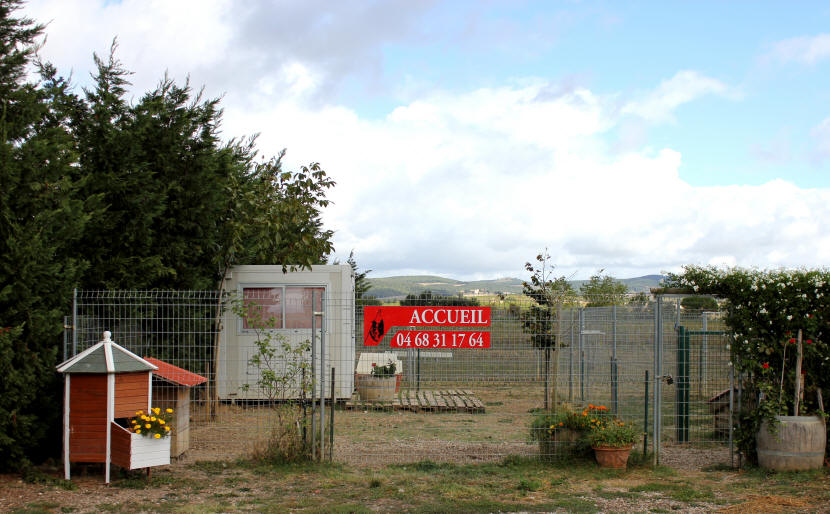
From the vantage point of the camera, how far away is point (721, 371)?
8.64m

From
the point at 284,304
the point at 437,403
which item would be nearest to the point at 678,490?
the point at 437,403

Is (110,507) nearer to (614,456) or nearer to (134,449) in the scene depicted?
(134,449)

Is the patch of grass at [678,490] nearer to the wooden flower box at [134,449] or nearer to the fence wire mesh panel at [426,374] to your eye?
the fence wire mesh panel at [426,374]

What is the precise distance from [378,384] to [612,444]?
4.73 m

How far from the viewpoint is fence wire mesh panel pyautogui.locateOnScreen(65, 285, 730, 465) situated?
26.5 ft

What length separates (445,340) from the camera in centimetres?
801

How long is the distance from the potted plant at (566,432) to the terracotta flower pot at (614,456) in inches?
8.7

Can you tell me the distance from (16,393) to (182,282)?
12.5 ft

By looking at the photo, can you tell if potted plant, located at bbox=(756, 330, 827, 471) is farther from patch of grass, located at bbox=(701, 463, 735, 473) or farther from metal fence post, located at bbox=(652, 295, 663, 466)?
metal fence post, located at bbox=(652, 295, 663, 466)

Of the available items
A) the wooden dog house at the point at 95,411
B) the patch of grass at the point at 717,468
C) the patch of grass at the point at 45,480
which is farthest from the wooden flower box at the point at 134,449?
the patch of grass at the point at 717,468

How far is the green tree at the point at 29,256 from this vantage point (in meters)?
7.01

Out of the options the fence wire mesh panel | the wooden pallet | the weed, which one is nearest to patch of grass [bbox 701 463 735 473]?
the fence wire mesh panel

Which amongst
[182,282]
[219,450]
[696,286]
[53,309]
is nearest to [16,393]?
[53,309]

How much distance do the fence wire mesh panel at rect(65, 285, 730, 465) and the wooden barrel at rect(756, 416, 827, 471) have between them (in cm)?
94
